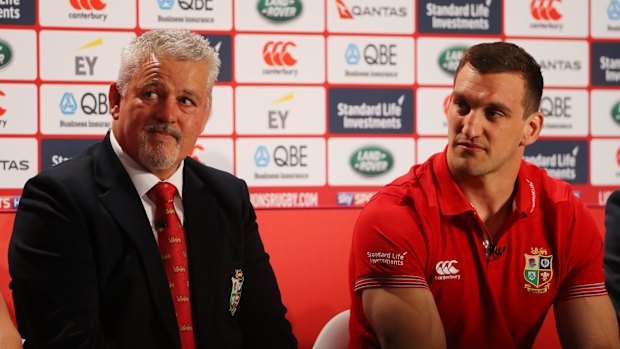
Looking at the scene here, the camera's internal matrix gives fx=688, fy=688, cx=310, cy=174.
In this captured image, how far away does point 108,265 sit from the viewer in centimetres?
140

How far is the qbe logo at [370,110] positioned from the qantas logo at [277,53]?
205mm

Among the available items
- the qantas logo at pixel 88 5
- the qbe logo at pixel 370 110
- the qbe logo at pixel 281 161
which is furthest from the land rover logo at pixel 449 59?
the qantas logo at pixel 88 5

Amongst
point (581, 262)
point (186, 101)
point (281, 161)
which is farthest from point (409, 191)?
point (281, 161)

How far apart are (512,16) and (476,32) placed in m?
0.16

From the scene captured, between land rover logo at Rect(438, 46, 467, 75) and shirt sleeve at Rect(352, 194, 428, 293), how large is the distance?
3.50 feet

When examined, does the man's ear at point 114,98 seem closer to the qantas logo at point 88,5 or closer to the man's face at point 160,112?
the man's face at point 160,112

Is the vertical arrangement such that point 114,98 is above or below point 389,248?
above

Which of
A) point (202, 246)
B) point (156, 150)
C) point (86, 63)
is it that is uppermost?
point (86, 63)

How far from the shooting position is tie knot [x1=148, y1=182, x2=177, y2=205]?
1540mm

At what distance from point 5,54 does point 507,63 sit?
1701 millimetres

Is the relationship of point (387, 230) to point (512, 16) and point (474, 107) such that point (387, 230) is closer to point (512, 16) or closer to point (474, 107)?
point (474, 107)

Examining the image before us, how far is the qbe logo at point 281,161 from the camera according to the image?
8.37 feet

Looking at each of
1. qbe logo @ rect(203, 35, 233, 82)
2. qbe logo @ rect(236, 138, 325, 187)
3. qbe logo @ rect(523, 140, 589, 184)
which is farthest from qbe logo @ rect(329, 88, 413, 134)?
qbe logo @ rect(523, 140, 589, 184)

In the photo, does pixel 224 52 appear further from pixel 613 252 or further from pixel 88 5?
pixel 613 252
